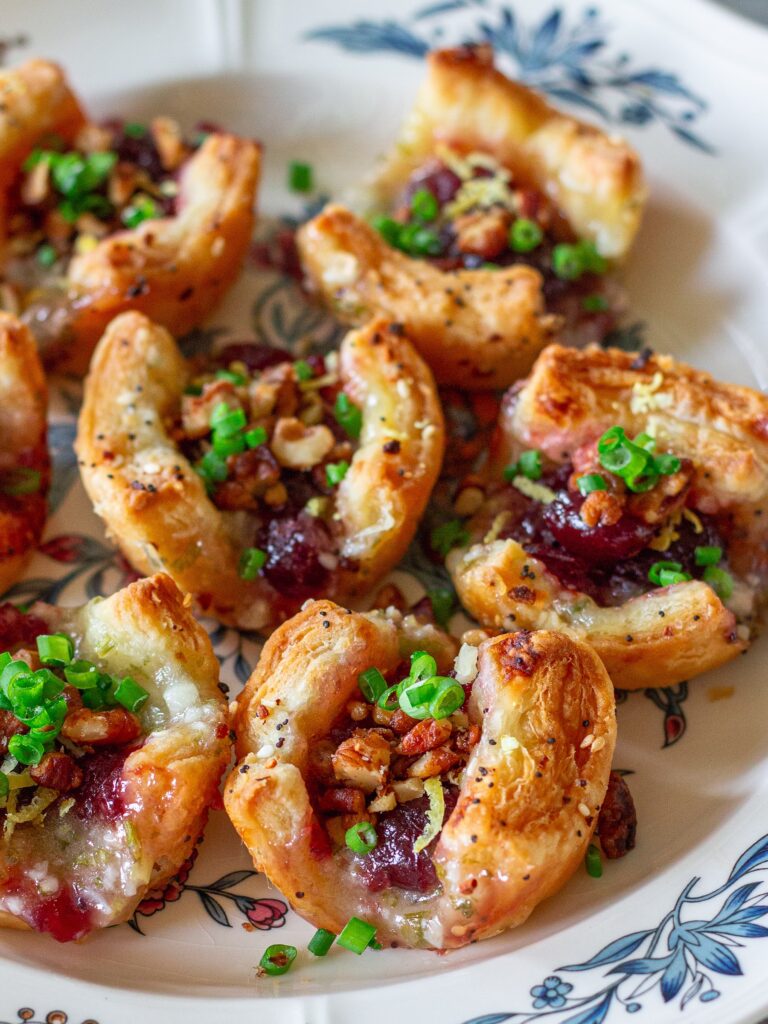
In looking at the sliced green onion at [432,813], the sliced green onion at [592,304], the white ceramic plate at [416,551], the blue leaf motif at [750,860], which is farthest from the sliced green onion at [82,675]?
the sliced green onion at [592,304]

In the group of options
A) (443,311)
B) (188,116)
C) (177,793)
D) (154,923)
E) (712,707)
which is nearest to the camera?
(177,793)

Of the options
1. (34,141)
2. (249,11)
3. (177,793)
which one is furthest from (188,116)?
(177,793)

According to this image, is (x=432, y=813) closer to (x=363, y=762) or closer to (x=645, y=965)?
(x=363, y=762)

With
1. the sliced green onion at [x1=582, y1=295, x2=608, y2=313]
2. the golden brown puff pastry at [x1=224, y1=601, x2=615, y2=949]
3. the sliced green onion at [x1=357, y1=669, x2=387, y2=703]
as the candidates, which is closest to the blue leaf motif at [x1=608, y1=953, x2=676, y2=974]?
the golden brown puff pastry at [x1=224, y1=601, x2=615, y2=949]

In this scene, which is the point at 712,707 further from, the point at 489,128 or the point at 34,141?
the point at 34,141

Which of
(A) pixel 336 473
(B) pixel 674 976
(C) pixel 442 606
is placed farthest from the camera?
(C) pixel 442 606

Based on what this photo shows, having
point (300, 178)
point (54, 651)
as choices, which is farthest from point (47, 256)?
point (54, 651)
